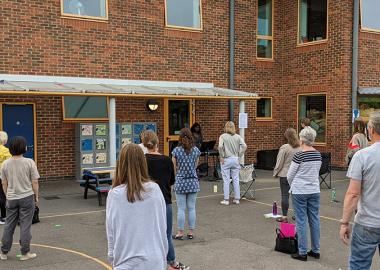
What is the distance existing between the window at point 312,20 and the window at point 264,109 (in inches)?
93.5

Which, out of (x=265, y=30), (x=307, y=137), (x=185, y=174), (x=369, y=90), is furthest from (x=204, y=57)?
(x=307, y=137)

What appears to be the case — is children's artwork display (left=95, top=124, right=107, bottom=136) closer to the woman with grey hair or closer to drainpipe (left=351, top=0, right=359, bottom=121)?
drainpipe (left=351, top=0, right=359, bottom=121)

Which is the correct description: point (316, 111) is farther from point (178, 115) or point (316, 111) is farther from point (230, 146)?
point (230, 146)

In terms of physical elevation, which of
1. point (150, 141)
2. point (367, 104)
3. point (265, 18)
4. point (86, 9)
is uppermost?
point (265, 18)

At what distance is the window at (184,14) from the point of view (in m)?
14.5

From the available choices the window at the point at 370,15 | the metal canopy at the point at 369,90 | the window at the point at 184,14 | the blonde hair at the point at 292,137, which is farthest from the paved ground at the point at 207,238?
the window at the point at 370,15

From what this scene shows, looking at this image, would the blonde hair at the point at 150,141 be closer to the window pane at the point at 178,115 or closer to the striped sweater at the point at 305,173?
the striped sweater at the point at 305,173

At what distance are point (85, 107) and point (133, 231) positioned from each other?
10514 mm

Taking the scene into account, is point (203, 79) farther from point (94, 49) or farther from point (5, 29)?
point (5, 29)

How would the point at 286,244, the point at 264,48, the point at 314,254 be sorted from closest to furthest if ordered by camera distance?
the point at 314,254, the point at 286,244, the point at 264,48

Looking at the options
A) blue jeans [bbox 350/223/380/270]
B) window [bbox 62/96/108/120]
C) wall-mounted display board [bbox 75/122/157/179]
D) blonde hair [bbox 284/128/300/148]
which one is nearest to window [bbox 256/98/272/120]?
wall-mounted display board [bbox 75/122/157/179]

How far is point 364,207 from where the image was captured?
3.98 m

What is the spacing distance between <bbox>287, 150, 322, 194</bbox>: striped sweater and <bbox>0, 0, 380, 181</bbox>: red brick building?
8258 millimetres

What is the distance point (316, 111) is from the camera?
16141mm
